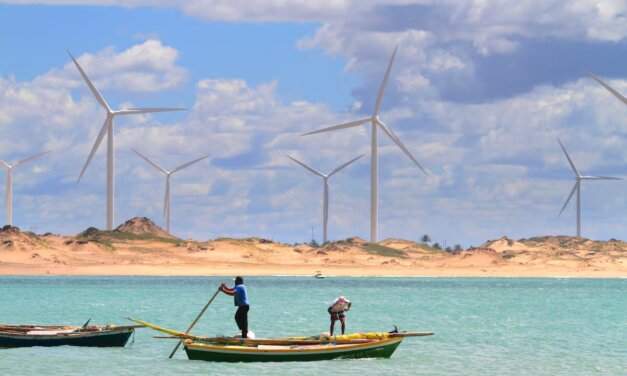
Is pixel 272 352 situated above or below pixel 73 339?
below

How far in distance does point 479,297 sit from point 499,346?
66.3 metres

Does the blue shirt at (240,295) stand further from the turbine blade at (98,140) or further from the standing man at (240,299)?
the turbine blade at (98,140)

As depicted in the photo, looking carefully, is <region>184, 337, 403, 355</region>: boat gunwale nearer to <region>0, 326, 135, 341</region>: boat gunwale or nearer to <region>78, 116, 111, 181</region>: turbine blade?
<region>0, 326, 135, 341</region>: boat gunwale

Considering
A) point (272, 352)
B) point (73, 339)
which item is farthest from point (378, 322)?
point (272, 352)

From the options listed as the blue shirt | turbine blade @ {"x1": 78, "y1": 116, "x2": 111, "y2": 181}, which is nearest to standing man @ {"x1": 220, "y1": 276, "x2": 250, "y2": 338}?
the blue shirt

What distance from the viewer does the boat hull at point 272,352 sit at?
59438 mm

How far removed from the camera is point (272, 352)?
59.3 m

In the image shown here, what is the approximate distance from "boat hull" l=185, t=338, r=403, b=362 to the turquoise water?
414 millimetres

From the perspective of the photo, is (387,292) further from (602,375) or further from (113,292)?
(602,375)

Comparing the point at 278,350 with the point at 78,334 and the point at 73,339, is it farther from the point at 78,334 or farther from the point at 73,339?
the point at 73,339

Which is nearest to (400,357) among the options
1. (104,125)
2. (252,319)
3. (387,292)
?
(252,319)

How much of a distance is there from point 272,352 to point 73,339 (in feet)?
44.0

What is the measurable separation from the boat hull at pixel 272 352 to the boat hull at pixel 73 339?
785 cm

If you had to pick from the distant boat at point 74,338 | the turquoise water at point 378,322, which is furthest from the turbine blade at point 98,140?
the distant boat at point 74,338
